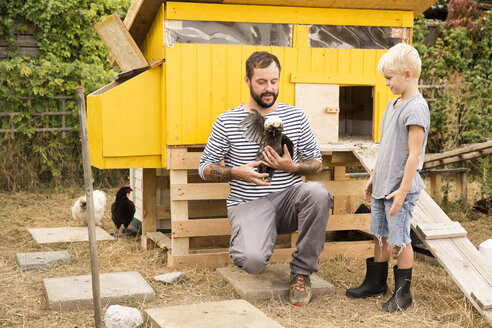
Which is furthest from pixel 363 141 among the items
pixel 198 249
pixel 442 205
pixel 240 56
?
pixel 442 205

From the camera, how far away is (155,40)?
4.67 m

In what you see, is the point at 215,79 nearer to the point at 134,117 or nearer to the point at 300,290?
the point at 134,117

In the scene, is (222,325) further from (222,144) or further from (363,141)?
(363,141)

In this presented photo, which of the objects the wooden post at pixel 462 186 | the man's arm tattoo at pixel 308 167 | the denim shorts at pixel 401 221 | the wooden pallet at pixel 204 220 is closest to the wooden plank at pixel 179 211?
the wooden pallet at pixel 204 220

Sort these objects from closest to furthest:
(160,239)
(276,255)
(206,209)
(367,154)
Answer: (367,154) → (276,255) → (160,239) → (206,209)

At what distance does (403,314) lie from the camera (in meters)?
3.25

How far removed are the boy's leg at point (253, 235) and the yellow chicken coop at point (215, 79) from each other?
0.78 metres

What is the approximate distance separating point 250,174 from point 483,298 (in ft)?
4.94

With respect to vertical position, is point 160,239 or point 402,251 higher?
point 402,251

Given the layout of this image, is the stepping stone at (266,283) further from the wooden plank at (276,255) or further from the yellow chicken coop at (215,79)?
the yellow chicken coop at (215,79)

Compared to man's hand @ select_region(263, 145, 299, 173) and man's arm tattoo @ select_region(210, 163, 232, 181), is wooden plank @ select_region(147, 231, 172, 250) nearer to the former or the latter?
man's arm tattoo @ select_region(210, 163, 232, 181)

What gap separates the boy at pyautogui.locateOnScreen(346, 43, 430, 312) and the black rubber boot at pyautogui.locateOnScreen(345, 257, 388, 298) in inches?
6.4

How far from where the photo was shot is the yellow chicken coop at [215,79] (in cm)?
425

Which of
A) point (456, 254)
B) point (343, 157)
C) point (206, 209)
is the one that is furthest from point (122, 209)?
point (456, 254)
